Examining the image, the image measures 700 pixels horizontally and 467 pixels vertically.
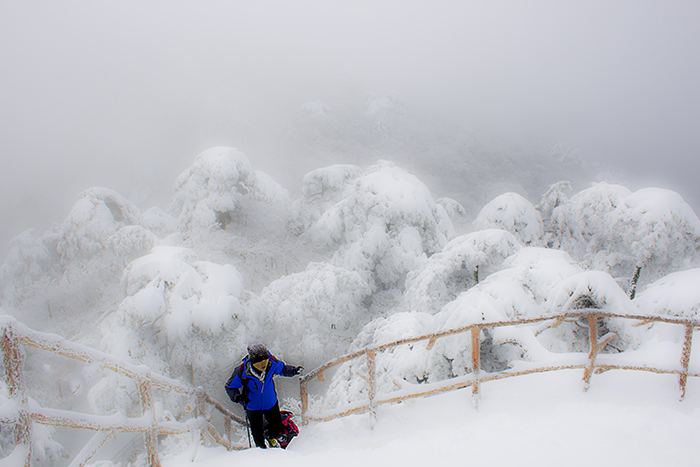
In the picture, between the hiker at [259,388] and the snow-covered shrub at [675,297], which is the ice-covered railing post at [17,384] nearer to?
the hiker at [259,388]

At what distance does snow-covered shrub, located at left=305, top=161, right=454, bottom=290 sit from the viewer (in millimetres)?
12750

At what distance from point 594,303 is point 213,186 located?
14.2 meters

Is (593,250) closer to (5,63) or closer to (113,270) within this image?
(113,270)

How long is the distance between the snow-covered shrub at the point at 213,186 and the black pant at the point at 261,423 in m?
12.1

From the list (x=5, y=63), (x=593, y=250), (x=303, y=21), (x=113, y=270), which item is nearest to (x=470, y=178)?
(x=593, y=250)

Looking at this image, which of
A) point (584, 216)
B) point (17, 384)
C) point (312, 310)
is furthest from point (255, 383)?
point (584, 216)

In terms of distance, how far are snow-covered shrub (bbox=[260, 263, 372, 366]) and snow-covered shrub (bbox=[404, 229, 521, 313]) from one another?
9.13 ft

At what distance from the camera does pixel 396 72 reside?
69.7 metres

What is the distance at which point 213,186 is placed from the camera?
14.8 meters

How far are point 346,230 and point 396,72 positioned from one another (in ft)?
217

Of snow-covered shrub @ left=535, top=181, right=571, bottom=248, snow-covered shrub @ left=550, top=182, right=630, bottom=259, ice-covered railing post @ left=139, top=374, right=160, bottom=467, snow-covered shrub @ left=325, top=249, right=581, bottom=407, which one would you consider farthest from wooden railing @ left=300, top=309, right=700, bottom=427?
snow-covered shrub @ left=535, top=181, right=571, bottom=248

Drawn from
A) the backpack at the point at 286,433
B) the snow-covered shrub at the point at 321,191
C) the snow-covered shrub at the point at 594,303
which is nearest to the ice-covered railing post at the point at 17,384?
the backpack at the point at 286,433

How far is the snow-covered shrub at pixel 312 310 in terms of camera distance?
11781mm

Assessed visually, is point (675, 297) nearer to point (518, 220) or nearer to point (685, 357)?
point (685, 357)
